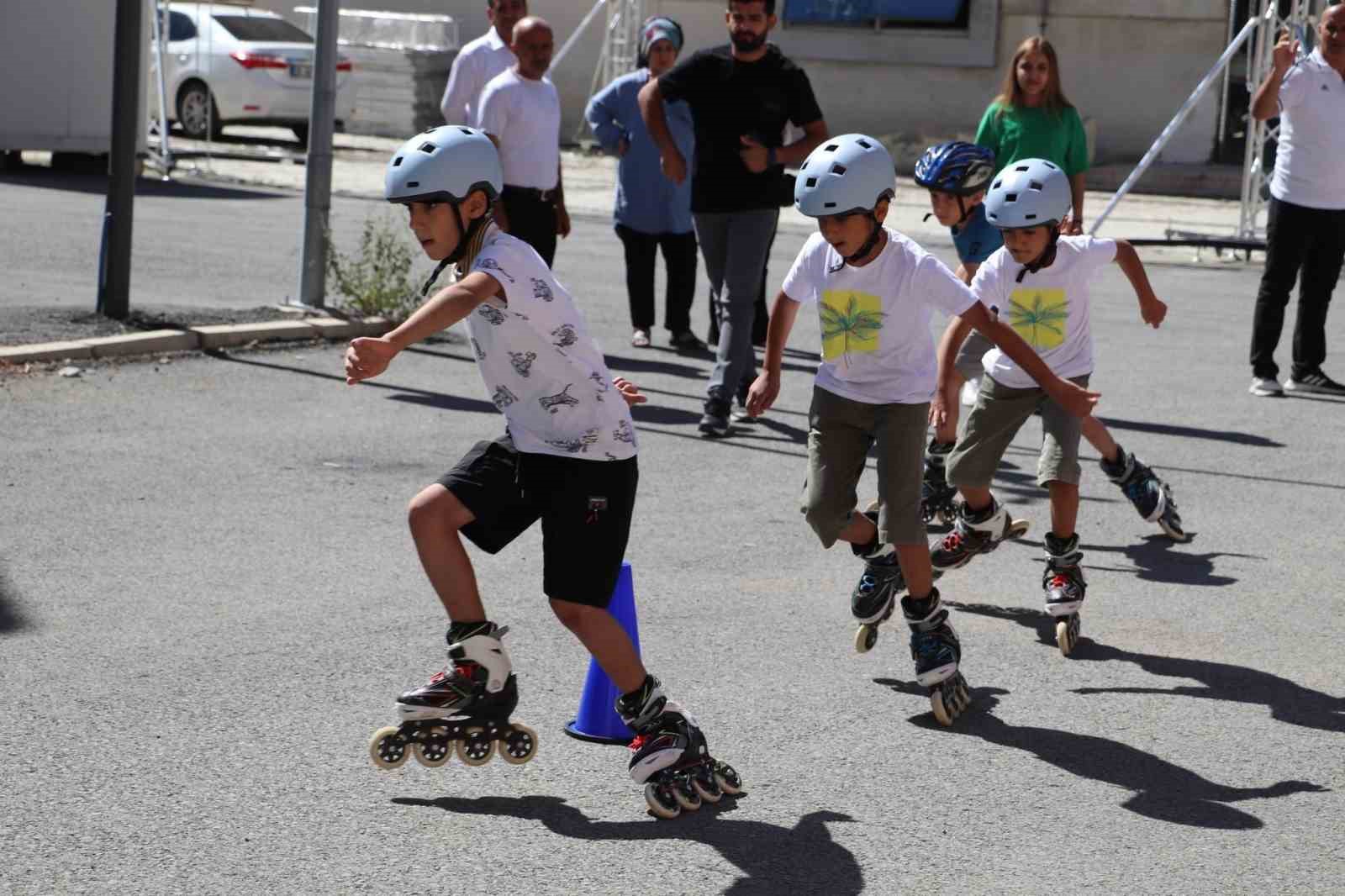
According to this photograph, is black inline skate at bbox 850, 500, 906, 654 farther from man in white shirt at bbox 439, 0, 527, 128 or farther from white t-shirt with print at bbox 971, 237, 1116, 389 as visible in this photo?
man in white shirt at bbox 439, 0, 527, 128

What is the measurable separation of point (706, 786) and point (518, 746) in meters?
0.49

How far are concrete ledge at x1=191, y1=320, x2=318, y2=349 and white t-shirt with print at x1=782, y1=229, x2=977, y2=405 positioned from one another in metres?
5.99

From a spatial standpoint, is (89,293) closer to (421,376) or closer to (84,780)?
(421,376)

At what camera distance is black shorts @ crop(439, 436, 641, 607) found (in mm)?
4641

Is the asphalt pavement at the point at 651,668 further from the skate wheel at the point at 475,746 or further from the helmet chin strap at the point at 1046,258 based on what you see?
the helmet chin strap at the point at 1046,258

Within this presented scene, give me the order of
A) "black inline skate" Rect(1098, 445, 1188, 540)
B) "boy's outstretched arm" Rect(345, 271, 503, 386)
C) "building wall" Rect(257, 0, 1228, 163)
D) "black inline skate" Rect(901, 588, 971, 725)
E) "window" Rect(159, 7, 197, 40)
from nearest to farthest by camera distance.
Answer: "boy's outstretched arm" Rect(345, 271, 503, 386)
"black inline skate" Rect(901, 588, 971, 725)
"black inline skate" Rect(1098, 445, 1188, 540)
"window" Rect(159, 7, 197, 40)
"building wall" Rect(257, 0, 1228, 163)

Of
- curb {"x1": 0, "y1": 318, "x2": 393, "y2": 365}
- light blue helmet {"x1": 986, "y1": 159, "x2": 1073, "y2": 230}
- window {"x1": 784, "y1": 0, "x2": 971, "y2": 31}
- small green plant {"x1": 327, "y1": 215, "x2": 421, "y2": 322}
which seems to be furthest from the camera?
window {"x1": 784, "y1": 0, "x2": 971, "y2": 31}

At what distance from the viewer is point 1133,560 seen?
7.46 meters

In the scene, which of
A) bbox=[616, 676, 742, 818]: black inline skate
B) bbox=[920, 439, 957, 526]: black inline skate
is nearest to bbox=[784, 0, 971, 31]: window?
bbox=[920, 439, 957, 526]: black inline skate

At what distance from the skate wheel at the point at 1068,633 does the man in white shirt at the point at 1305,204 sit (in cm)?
556

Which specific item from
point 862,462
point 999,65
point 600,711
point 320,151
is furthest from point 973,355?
point 999,65

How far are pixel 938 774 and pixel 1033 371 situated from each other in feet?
3.79

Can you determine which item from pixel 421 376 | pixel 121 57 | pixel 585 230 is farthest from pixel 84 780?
pixel 585 230

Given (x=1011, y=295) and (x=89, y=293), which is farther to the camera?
(x=89, y=293)
